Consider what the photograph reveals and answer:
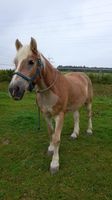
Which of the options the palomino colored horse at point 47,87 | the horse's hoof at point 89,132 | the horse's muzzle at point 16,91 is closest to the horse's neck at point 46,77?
the palomino colored horse at point 47,87

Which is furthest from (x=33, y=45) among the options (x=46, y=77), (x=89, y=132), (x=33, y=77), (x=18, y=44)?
(x=89, y=132)

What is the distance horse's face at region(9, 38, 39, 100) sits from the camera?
5.62 meters

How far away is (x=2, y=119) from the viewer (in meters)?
10.7

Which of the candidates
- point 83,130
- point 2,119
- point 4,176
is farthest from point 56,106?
point 2,119

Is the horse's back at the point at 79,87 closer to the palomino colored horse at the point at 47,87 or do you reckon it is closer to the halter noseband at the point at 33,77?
the palomino colored horse at the point at 47,87

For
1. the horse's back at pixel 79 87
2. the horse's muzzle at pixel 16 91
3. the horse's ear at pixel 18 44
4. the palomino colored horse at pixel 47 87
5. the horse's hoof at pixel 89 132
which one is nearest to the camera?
the horse's muzzle at pixel 16 91

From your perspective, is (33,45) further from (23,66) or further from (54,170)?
(54,170)

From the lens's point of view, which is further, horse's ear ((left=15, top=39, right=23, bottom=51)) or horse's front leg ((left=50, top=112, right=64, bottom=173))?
horse's front leg ((left=50, top=112, right=64, bottom=173))

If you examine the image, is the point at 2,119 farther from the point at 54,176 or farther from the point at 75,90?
the point at 54,176

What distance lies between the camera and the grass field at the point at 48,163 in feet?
19.0

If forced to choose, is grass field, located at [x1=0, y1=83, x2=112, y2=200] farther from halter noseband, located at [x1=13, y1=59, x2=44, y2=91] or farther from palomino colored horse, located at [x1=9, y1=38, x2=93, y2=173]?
halter noseband, located at [x1=13, y1=59, x2=44, y2=91]

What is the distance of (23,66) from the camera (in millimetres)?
5789

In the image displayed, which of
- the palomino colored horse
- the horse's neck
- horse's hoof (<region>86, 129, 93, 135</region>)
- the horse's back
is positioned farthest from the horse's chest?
horse's hoof (<region>86, 129, 93, 135</region>)

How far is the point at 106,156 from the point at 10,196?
2258 millimetres
